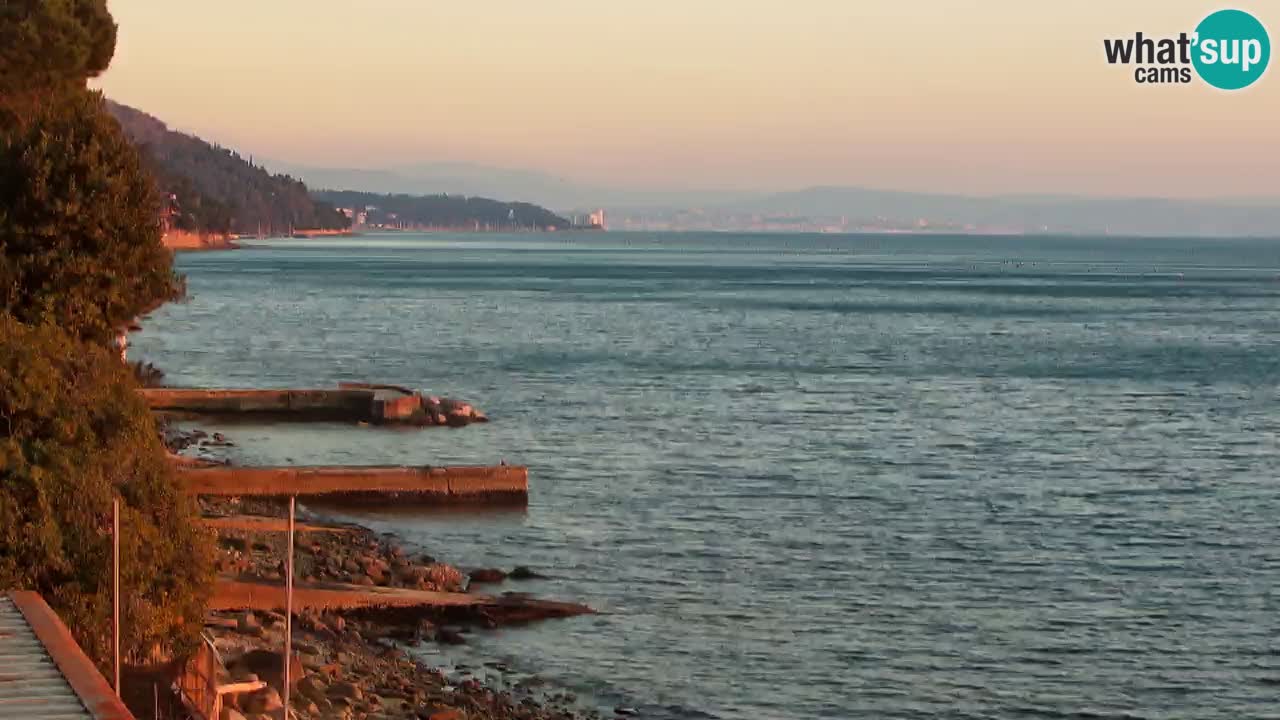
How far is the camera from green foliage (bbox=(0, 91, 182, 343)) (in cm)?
2972

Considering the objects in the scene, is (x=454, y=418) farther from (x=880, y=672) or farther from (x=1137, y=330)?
(x=1137, y=330)

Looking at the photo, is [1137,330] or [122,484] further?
[1137,330]

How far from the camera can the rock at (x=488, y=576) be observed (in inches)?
1182

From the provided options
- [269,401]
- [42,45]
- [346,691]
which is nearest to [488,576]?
[346,691]

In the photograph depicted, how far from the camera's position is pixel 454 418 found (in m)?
52.7

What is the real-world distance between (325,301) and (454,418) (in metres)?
73.6

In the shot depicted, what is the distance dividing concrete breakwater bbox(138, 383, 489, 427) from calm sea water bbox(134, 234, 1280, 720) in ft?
4.89

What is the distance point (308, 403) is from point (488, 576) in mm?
25296

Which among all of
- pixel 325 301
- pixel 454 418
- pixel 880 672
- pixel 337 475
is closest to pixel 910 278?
pixel 325 301

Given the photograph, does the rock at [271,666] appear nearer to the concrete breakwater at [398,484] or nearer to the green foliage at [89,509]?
the green foliage at [89,509]

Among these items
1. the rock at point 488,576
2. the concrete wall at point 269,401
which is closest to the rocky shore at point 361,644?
the rock at point 488,576

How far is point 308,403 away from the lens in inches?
2138

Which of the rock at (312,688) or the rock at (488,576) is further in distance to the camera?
the rock at (488,576)

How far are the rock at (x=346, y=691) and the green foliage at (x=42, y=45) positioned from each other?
19.9 meters
